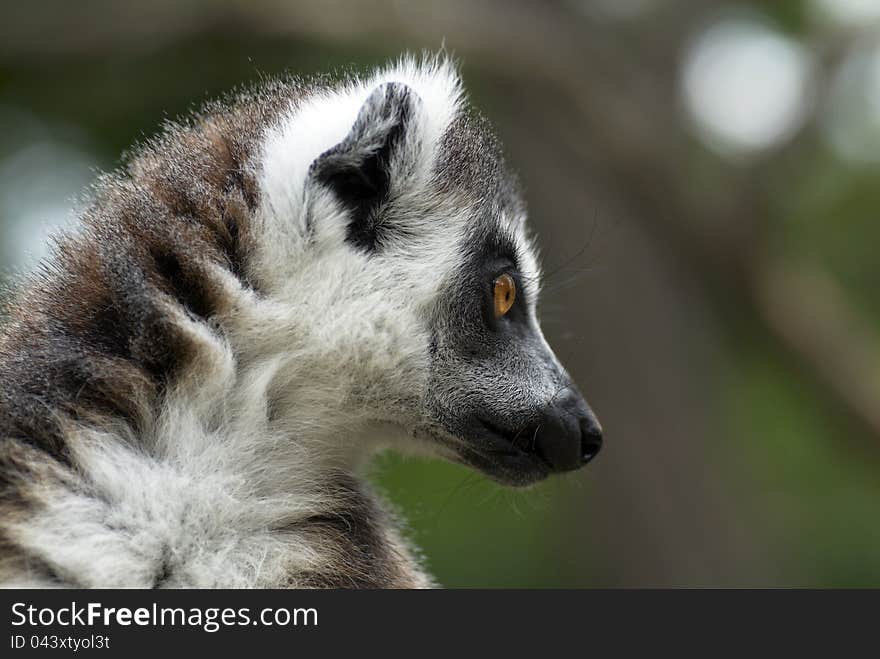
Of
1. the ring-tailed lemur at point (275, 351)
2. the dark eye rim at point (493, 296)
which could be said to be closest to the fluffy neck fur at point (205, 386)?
the ring-tailed lemur at point (275, 351)

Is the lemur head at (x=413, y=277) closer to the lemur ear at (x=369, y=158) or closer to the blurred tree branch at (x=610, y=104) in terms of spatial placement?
the lemur ear at (x=369, y=158)

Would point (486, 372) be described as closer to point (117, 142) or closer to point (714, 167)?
point (714, 167)

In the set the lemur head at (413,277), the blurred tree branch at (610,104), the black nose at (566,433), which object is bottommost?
the black nose at (566,433)

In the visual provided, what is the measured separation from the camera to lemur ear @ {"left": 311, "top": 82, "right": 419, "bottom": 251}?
296 cm

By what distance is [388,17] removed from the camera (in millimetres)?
7023

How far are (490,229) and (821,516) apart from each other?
501 inches

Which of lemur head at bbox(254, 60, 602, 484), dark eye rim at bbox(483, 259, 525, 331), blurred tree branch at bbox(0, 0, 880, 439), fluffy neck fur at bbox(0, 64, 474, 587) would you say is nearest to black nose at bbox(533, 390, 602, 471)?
lemur head at bbox(254, 60, 602, 484)

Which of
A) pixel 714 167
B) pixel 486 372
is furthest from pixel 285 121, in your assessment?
pixel 714 167

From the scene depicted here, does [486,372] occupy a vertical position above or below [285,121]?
below

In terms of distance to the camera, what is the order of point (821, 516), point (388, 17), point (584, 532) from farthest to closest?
point (821, 516)
point (584, 532)
point (388, 17)

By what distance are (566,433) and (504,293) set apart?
0.47 metres

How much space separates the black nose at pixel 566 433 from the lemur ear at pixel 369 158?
29.4 inches

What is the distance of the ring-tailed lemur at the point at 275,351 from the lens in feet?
8.45

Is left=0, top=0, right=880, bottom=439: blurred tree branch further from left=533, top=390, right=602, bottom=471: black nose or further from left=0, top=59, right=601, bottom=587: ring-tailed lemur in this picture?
left=533, top=390, right=602, bottom=471: black nose
